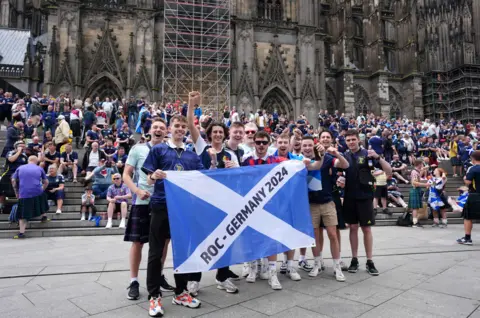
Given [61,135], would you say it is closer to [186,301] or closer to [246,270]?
[246,270]

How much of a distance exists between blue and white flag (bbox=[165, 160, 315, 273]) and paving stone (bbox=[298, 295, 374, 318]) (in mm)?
794

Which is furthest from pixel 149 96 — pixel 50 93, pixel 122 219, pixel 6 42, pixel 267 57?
pixel 6 42

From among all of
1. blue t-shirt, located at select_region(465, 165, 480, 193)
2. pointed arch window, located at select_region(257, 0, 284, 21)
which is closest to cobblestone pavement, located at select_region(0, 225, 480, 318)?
blue t-shirt, located at select_region(465, 165, 480, 193)

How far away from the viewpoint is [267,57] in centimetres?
2773

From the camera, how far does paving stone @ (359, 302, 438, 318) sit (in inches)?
127

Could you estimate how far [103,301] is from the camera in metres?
3.64

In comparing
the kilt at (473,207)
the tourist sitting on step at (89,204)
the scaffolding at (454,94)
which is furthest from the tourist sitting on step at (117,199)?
the scaffolding at (454,94)

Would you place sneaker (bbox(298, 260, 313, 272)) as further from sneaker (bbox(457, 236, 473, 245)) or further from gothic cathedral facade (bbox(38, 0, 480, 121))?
gothic cathedral facade (bbox(38, 0, 480, 121))

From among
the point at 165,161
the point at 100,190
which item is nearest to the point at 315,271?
the point at 165,161

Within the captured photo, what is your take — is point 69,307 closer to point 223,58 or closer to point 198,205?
point 198,205

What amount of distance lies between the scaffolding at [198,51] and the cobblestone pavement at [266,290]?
20.5m

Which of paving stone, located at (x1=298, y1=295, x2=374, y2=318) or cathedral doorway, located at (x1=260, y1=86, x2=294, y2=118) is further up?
cathedral doorway, located at (x1=260, y1=86, x2=294, y2=118)

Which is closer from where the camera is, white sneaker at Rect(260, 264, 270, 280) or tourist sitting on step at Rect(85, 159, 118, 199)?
white sneaker at Rect(260, 264, 270, 280)

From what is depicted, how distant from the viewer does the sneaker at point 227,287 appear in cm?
396
